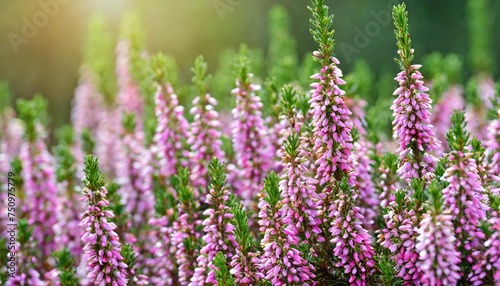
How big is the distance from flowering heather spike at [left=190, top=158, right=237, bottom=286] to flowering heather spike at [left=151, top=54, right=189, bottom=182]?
116cm

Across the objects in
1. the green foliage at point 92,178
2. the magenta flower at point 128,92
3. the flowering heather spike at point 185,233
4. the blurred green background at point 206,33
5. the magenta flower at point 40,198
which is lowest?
the flowering heather spike at point 185,233

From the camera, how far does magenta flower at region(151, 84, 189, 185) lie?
499cm

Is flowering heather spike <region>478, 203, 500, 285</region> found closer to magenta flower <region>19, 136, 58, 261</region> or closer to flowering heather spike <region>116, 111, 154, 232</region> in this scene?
flowering heather spike <region>116, 111, 154, 232</region>

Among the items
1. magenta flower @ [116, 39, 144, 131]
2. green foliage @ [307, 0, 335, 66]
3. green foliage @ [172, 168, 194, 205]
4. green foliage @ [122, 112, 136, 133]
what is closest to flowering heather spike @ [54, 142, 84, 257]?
green foliage @ [122, 112, 136, 133]

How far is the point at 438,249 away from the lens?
10.1 feet

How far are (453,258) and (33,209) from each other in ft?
12.2

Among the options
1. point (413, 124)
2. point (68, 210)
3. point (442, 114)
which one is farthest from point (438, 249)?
point (442, 114)

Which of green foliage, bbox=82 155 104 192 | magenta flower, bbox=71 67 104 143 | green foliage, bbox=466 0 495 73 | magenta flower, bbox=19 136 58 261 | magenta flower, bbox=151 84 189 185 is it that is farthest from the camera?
green foliage, bbox=466 0 495 73

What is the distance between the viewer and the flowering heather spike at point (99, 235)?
12.2 feet

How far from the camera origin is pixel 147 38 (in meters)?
12.1

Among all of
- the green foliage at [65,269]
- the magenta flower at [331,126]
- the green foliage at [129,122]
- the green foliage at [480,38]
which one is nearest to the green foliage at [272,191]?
the magenta flower at [331,126]

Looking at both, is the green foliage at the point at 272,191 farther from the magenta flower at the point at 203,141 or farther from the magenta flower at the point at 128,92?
the magenta flower at the point at 128,92

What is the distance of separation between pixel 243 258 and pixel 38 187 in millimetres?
2657

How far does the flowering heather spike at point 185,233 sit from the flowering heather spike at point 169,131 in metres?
0.61
